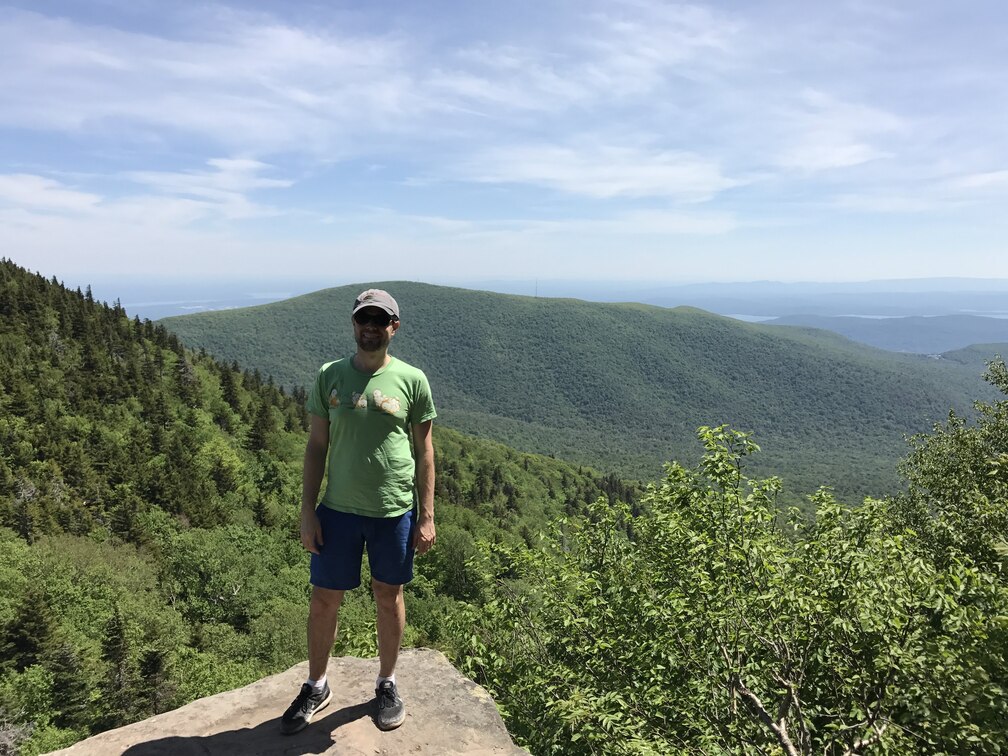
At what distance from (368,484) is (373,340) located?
1265 millimetres

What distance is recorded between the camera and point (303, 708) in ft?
16.5

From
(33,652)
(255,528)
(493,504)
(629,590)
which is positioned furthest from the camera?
(493,504)

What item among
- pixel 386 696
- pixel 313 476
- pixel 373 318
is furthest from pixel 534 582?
pixel 373 318

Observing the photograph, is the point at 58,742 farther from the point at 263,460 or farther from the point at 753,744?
the point at 263,460

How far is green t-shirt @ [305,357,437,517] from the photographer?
15.4 ft

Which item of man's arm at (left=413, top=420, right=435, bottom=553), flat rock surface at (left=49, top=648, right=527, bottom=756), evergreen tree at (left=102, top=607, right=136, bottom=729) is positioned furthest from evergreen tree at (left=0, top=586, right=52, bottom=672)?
man's arm at (left=413, top=420, right=435, bottom=553)

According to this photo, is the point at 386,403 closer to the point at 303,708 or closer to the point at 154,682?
the point at 303,708

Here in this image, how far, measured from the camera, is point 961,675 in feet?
17.9

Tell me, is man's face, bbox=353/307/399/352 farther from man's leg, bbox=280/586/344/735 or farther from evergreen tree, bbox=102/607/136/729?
evergreen tree, bbox=102/607/136/729

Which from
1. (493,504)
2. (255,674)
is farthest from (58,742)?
(493,504)

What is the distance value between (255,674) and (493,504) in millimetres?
68452

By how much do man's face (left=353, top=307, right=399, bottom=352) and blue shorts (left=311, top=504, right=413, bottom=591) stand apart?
1542 mm

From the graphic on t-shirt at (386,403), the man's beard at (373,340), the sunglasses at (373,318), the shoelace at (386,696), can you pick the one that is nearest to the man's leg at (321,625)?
the shoelace at (386,696)

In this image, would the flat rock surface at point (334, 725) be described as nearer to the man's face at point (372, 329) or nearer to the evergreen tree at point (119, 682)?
the man's face at point (372, 329)
